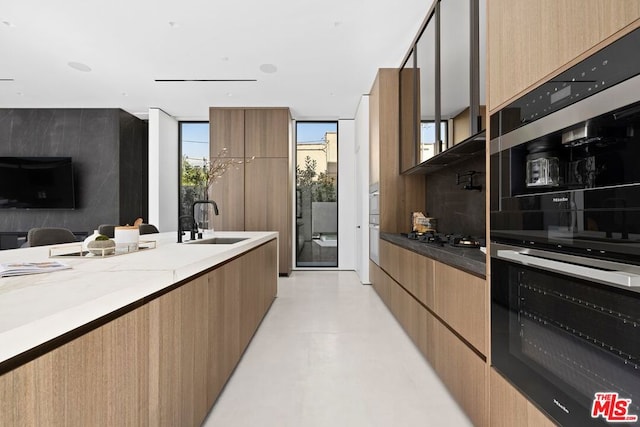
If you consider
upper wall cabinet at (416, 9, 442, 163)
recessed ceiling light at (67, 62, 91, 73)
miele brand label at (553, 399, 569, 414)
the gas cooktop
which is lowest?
miele brand label at (553, 399, 569, 414)

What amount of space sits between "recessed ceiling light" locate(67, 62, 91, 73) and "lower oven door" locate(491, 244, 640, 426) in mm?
5370

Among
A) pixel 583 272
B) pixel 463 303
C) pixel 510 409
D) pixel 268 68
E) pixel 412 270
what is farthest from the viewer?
pixel 268 68

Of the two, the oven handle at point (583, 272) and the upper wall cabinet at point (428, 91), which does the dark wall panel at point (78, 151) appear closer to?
the upper wall cabinet at point (428, 91)

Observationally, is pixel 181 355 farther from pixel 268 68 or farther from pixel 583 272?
pixel 268 68

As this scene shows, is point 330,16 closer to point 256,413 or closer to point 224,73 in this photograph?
point 224,73

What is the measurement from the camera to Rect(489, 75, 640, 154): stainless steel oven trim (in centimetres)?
74

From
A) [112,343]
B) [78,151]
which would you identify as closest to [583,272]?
[112,343]

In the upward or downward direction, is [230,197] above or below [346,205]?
above

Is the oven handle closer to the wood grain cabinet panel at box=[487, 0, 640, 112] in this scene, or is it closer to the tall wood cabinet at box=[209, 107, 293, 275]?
the wood grain cabinet panel at box=[487, 0, 640, 112]

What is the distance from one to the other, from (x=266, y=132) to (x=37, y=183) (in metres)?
4.23

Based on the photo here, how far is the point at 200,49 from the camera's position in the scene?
3.85m

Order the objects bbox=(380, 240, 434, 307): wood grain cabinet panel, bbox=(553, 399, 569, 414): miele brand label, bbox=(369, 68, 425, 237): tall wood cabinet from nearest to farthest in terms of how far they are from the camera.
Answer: bbox=(553, 399, 569, 414): miele brand label → bbox=(380, 240, 434, 307): wood grain cabinet panel → bbox=(369, 68, 425, 237): tall wood cabinet

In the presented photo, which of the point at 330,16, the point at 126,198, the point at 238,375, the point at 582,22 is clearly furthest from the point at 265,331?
the point at 126,198

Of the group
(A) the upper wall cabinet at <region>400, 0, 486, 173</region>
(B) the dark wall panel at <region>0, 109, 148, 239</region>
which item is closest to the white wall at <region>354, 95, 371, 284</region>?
(A) the upper wall cabinet at <region>400, 0, 486, 173</region>
